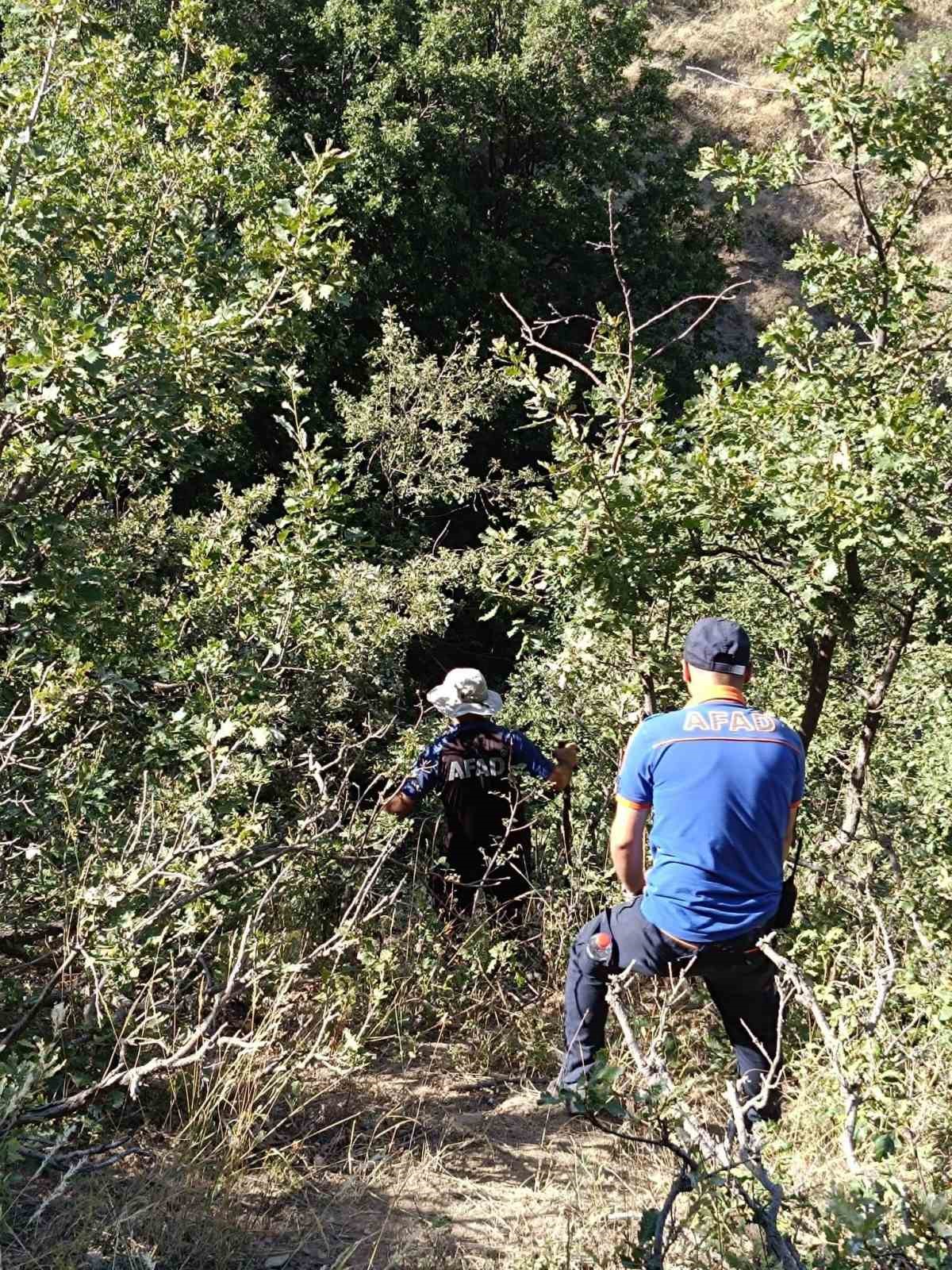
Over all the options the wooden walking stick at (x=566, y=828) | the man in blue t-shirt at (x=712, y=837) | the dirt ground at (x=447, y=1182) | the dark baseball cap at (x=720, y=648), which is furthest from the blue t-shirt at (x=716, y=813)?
the wooden walking stick at (x=566, y=828)

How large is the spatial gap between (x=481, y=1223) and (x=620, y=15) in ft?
50.1

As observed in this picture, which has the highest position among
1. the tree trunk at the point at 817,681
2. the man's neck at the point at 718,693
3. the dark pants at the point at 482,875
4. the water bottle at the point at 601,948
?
Result: the man's neck at the point at 718,693

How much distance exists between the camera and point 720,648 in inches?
123

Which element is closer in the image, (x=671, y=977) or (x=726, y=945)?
(x=726, y=945)

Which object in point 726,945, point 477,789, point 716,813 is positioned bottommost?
point 477,789

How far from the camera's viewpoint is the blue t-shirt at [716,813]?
3.00m

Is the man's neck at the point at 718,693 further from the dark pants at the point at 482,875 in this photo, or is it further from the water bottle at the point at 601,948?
the dark pants at the point at 482,875

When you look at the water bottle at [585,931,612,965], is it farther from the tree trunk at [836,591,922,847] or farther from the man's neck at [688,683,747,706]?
the tree trunk at [836,591,922,847]

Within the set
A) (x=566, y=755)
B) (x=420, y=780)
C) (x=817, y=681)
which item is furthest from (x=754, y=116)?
(x=420, y=780)

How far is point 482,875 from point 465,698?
72cm

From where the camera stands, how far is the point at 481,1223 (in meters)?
2.94

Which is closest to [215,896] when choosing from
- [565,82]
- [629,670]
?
[629,670]

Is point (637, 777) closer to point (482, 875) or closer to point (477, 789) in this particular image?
point (477, 789)

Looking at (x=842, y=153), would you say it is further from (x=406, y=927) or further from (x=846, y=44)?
(x=406, y=927)
